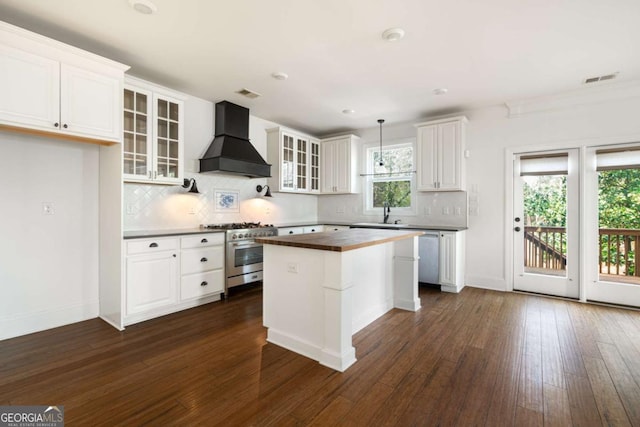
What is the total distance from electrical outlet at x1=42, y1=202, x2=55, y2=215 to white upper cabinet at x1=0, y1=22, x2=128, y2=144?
750 millimetres

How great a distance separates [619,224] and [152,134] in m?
5.63

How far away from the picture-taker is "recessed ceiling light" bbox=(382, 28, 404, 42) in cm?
252

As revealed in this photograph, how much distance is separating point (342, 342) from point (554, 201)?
12.1ft

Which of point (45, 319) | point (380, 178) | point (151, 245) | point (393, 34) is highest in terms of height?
point (393, 34)

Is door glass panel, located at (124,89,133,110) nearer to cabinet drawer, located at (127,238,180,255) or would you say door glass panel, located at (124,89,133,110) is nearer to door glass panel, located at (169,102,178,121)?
door glass panel, located at (169,102,178,121)

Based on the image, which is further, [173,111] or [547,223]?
[547,223]

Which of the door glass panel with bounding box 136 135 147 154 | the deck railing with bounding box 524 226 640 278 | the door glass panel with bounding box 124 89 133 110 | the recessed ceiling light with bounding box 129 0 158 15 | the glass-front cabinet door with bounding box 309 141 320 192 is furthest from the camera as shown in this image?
the glass-front cabinet door with bounding box 309 141 320 192

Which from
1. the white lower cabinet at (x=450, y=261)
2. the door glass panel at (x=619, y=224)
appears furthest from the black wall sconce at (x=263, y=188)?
the door glass panel at (x=619, y=224)

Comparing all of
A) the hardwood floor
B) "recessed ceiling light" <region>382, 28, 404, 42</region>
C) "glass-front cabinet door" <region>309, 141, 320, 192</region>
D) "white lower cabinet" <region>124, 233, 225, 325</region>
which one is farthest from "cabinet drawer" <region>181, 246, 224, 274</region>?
"recessed ceiling light" <region>382, 28, 404, 42</region>

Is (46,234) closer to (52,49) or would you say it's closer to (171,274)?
(171,274)

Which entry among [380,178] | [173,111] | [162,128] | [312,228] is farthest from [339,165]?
[162,128]

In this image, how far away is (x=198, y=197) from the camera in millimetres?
4160

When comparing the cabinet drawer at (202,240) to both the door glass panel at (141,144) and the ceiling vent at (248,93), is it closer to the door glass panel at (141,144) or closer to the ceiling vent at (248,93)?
the door glass panel at (141,144)

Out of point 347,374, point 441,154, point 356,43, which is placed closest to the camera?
point 347,374
